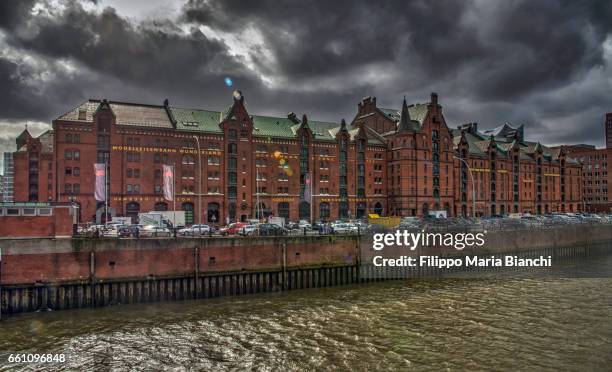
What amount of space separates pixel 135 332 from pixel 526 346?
22207 millimetres

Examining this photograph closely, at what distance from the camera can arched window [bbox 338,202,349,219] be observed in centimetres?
8603

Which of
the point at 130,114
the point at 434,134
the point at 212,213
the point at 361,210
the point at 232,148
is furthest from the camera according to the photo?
the point at 434,134

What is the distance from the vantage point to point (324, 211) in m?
84.4

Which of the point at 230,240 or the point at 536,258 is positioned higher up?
the point at 230,240

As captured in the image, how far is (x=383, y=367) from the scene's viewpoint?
21.2m

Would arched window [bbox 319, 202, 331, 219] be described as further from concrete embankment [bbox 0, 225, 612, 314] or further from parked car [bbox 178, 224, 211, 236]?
parked car [bbox 178, 224, 211, 236]

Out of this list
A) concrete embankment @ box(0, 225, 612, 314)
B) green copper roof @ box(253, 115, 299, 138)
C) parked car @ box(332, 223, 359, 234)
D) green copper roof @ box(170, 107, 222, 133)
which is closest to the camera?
concrete embankment @ box(0, 225, 612, 314)

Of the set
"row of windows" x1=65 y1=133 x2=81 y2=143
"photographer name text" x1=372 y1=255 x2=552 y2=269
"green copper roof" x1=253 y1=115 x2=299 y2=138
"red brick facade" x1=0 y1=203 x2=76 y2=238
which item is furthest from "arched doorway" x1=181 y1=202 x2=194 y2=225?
"red brick facade" x1=0 y1=203 x2=76 y2=238

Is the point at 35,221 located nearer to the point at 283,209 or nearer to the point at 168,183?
the point at 168,183

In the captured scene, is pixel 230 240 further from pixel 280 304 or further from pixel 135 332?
pixel 135 332

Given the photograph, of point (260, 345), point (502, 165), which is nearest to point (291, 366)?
point (260, 345)

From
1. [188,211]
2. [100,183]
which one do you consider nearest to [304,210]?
[188,211]

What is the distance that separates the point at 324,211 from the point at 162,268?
5111 centimetres

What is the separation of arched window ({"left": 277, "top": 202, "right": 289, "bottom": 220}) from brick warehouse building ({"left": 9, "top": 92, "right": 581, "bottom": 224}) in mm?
191
